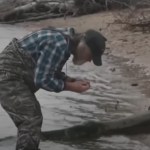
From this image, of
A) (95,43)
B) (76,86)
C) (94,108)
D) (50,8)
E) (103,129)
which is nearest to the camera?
(95,43)

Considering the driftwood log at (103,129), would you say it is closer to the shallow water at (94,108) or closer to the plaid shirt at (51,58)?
the shallow water at (94,108)

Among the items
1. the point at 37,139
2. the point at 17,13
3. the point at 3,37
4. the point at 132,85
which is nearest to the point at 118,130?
the point at 37,139

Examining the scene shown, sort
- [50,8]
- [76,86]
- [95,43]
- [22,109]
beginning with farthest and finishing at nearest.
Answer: [50,8] → [22,109] → [76,86] → [95,43]

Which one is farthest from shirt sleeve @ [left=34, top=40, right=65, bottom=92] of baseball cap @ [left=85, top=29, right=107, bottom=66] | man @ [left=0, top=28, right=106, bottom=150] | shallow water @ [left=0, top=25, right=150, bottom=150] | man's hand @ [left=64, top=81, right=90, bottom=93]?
shallow water @ [left=0, top=25, right=150, bottom=150]

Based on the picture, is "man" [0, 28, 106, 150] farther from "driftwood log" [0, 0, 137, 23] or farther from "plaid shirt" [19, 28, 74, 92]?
"driftwood log" [0, 0, 137, 23]

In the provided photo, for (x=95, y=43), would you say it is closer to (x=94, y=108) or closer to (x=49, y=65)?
(x=49, y=65)

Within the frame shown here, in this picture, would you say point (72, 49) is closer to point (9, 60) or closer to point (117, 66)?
point (9, 60)

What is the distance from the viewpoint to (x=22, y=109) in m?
5.99

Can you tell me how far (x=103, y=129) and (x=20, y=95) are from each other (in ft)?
5.37

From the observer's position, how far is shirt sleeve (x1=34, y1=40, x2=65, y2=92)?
18.7ft

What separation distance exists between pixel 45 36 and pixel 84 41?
1.39ft

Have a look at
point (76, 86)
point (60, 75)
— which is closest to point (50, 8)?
point (60, 75)

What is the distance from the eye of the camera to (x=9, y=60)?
6109mm

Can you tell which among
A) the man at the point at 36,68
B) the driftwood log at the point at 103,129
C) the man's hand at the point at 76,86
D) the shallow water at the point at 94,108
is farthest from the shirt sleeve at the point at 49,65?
the driftwood log at the point at 103,129
